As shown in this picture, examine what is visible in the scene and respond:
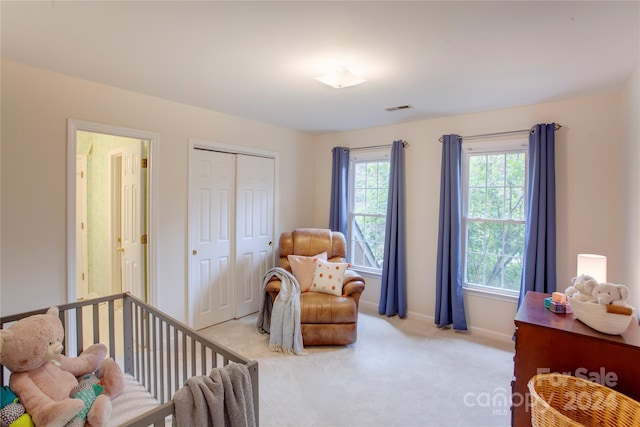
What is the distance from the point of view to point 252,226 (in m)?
4.02

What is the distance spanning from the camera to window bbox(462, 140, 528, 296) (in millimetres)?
3299

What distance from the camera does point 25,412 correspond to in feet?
4.43

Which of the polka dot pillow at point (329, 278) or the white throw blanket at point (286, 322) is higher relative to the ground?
the polka dot pillow at point (329, 278)

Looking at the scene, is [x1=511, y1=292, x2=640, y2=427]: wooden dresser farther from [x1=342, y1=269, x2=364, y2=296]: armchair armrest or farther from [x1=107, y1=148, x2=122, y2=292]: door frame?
[x1=107, y1=148, x2=122, y2=292]: door frame

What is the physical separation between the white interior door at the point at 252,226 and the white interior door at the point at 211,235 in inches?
3.9

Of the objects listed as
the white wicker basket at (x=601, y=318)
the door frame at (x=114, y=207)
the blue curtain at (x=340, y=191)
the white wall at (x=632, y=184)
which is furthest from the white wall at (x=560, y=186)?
the door frame at (x=114, y=207)

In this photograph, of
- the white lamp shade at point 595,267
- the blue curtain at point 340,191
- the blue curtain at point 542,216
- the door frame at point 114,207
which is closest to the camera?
the white lamp shade at point 595,267

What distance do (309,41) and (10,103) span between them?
2112 mm

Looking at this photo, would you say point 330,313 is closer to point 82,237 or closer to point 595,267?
point 595,267

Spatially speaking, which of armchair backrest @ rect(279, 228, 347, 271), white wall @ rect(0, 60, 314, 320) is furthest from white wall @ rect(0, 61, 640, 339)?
armchair backrest @ rect(279, 228, 347, 271)

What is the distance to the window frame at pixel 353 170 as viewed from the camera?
13.7 ft

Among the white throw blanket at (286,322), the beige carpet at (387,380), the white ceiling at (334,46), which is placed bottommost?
the beige carpet at (387,380)

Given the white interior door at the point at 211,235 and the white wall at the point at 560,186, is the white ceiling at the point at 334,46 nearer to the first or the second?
the white wall at the point at 560,186

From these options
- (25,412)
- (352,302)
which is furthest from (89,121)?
(352,302)
